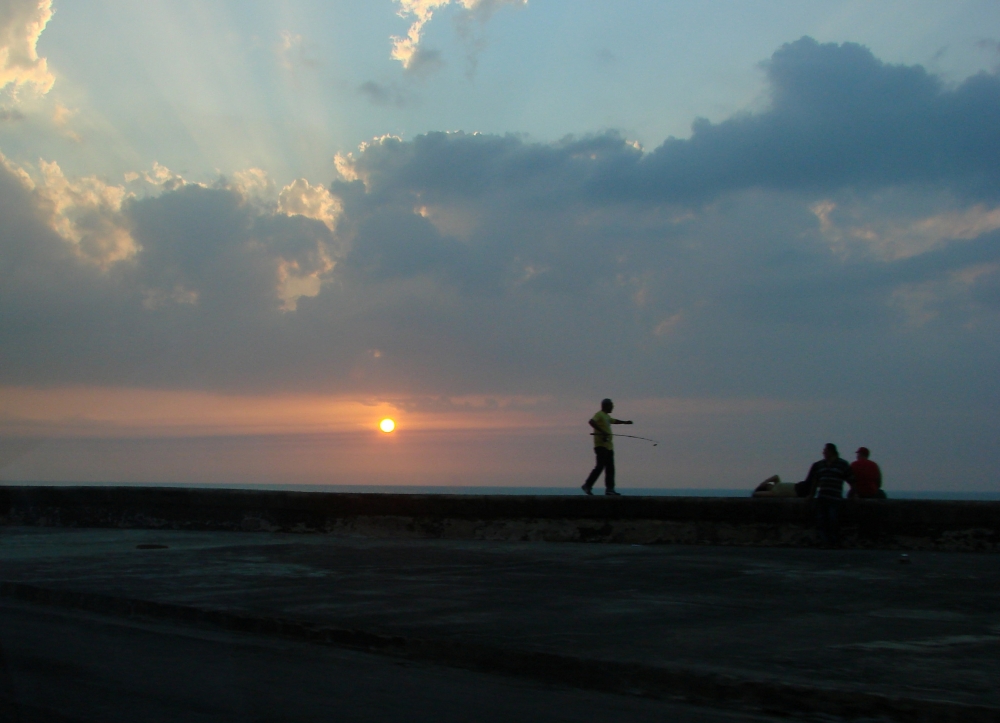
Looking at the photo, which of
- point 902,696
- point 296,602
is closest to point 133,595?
point 296,602

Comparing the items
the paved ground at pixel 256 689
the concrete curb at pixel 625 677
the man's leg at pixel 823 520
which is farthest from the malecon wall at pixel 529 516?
the paved ground at pixel 256 689

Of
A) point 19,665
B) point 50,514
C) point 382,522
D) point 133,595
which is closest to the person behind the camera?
point 19,665

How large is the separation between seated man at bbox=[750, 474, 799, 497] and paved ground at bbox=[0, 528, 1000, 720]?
4416 millimetres

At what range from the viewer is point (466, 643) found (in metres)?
6.08

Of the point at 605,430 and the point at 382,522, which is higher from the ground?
the point at 605,430

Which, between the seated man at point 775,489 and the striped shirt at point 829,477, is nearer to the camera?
the striped shirt at point 829,477

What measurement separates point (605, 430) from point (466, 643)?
9.48m

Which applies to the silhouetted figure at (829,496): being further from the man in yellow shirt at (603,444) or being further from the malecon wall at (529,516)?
the man in yellow shirt at (603,444)

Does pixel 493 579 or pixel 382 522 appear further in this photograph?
pixel 382 522

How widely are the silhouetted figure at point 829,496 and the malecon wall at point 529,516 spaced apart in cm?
33

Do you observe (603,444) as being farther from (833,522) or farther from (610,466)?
(833,522)

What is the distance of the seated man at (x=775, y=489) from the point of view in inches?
657

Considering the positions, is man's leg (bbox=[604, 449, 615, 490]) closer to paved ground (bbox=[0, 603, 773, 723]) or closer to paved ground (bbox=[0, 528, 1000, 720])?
paved ground (bbox=[0, 528, 1000, 720])

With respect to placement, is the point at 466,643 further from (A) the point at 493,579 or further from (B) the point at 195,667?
(A) the point at 493,579
